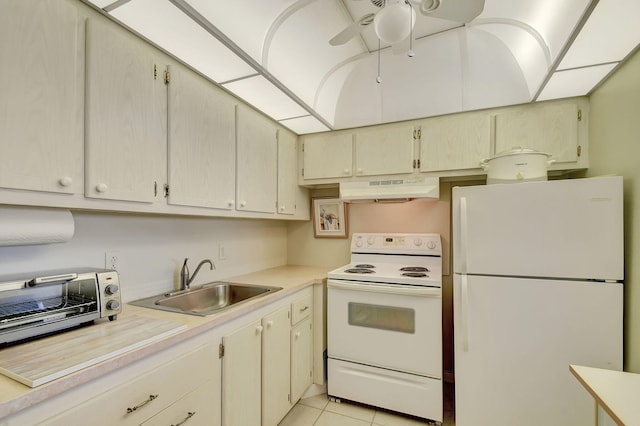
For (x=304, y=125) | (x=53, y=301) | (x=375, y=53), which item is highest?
(x=375, y=53)

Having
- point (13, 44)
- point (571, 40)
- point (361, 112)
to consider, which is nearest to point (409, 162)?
point (361, 112)

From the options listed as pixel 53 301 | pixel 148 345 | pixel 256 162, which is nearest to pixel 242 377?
pixel 148 345

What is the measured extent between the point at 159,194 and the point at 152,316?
1.87 feet

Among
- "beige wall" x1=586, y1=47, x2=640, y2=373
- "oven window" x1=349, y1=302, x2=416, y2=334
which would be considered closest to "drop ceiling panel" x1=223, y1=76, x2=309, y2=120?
"oven window" x1=349, y1=302, x2=416, y2=334

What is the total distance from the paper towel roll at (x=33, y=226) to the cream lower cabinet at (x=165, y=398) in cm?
63

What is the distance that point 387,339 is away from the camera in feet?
6.67

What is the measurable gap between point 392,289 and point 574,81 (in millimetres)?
1683

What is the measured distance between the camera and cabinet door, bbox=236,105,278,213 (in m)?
1.96

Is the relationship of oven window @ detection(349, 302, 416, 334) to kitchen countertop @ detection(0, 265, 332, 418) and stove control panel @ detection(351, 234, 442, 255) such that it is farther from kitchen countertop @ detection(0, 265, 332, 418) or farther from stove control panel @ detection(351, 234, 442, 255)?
stove control panel @ detection(351, 234, 442, 255)

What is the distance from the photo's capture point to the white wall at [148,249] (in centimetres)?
126

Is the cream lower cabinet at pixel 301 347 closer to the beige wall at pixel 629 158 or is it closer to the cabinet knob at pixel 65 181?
the cabinet knob at pixel 65 181

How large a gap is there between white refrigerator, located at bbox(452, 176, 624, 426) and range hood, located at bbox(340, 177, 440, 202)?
460mm

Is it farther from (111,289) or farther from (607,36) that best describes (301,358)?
(607,36)

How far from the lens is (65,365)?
811mm
